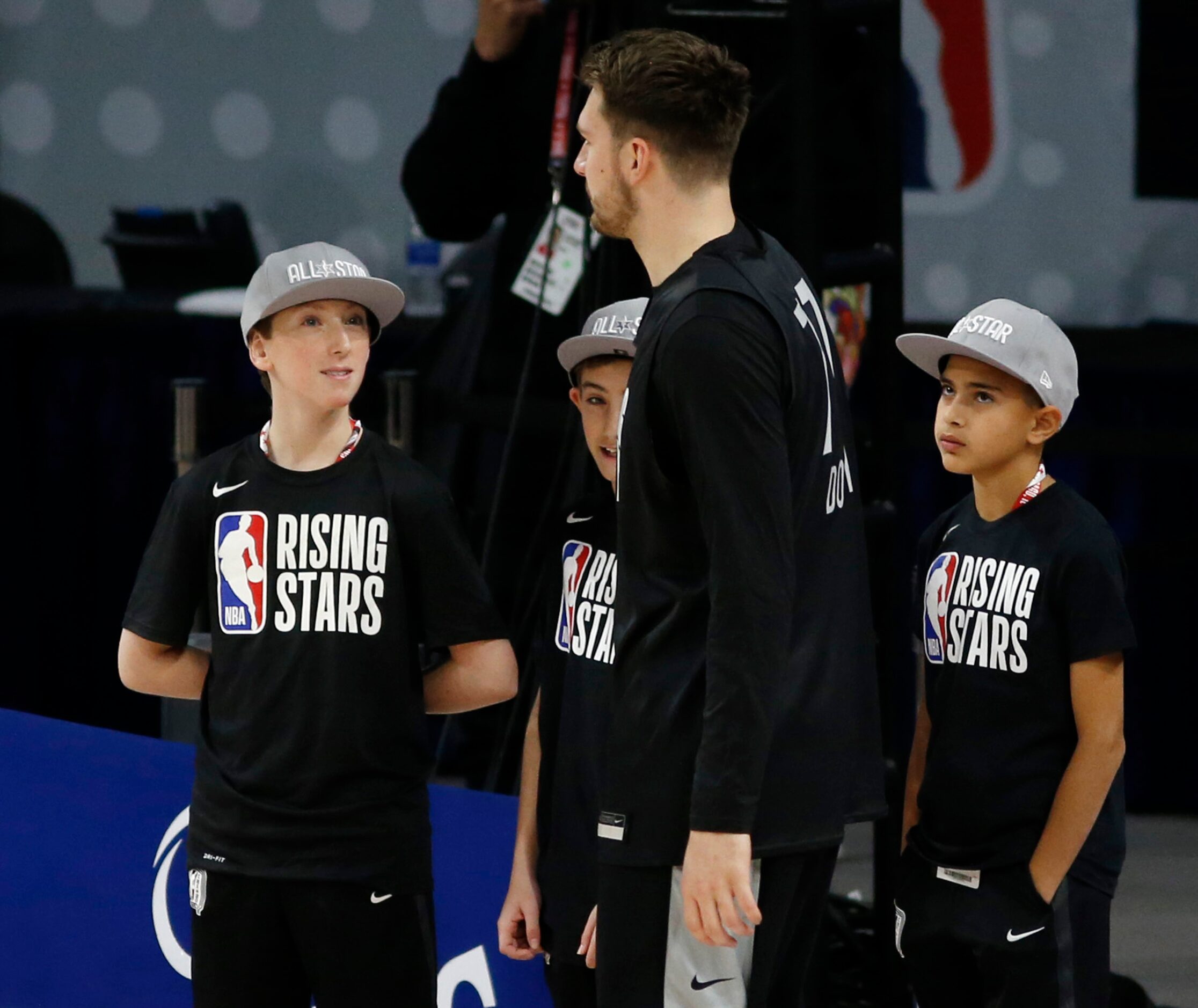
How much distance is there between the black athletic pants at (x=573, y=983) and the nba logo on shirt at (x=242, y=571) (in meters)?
0.64

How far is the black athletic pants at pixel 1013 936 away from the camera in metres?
2.37

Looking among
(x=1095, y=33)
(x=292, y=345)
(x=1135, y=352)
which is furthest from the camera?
(x=1095, y=33)

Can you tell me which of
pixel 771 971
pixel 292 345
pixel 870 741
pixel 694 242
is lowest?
pixel 771 971

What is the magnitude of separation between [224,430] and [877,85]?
2555 mm

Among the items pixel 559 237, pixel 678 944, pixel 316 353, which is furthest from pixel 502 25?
pixel 678 944

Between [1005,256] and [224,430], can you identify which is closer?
[224,430]

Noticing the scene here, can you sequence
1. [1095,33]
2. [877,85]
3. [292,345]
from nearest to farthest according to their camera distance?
[292,345] < [877,85] < [1095,33]

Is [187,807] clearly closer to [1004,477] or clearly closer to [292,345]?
[292,345]

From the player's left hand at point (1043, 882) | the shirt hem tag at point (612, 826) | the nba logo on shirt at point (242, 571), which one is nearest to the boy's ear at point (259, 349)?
the nba logo on shirt at point (242, 571)

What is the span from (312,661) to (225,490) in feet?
0.91

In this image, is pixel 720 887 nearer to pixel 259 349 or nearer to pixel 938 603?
pixel 938 603

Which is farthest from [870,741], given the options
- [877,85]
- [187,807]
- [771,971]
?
[877,85]

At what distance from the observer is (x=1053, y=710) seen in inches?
93.0

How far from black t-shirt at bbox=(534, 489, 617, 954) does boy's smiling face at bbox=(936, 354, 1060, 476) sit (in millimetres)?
505
